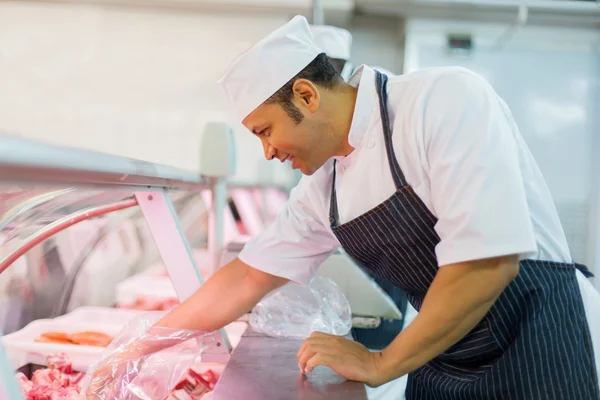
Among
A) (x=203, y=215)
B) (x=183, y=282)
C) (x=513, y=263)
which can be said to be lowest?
(x=203, y=215)

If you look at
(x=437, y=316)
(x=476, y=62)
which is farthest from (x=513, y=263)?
(x=476, y=62)

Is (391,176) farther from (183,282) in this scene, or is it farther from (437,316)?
(183,282)

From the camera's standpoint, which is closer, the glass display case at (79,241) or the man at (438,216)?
the glass display case at (79,241)

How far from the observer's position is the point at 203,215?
131 inches

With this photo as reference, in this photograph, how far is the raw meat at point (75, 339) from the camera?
1479mm

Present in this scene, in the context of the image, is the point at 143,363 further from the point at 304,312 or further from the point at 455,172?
the point at 455,172

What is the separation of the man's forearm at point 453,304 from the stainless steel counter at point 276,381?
137 millimetres

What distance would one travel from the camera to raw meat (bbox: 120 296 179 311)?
6.56 feet

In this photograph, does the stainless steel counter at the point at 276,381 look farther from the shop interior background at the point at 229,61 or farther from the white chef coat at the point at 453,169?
the shop interior background at the point at 229,61

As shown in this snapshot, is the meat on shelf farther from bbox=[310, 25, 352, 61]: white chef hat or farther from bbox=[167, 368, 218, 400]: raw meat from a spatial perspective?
bbox=[310, 25, 352, 61]: white chef hat

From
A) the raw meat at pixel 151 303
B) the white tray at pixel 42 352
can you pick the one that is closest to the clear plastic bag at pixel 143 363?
the white tray at pixel 42 352

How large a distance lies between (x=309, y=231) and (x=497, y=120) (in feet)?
1.82

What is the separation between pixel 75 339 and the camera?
1.50 metres

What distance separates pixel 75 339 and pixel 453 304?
1.05 meters
